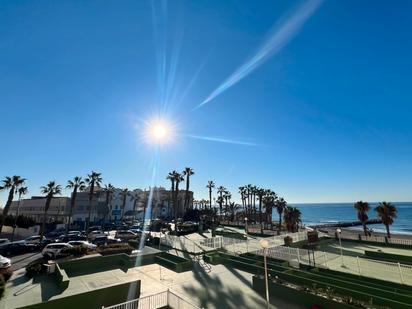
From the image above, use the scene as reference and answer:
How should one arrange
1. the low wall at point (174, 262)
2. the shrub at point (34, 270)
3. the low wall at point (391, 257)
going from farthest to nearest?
1. the low wall at point (391, 257)
2. the low wall at point (174, 262)
3. the shrub at point (34, 270)

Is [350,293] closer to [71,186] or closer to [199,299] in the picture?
[199,299]

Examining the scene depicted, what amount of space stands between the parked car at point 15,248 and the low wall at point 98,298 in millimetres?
23844

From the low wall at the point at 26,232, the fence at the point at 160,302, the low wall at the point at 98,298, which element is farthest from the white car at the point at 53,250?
the low wall at the point at 26,232

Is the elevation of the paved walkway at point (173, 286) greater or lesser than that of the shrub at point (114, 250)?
lesser

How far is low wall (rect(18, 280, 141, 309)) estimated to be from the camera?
1067cm

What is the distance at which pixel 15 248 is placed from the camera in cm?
2808

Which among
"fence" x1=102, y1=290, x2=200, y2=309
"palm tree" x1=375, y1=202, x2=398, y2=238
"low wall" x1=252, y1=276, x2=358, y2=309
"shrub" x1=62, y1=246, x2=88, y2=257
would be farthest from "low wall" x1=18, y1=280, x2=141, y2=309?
"palm tree" x1=375, y1=202, x2=398, y2=238

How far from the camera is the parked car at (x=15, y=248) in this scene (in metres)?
27.3

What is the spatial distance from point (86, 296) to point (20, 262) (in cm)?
1776

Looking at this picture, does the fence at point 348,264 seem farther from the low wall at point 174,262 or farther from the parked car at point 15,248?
the parked car at point 15,248

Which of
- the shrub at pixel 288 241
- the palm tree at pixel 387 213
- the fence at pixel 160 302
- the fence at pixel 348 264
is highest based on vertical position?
the palm tree at pixel 387 213

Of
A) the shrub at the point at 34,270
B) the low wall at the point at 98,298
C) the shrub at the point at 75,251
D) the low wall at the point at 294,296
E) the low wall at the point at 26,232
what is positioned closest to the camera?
the low wall at the point at 98,298

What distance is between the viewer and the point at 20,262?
23312mm

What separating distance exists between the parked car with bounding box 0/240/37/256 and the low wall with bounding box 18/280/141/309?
23844 millimetres
